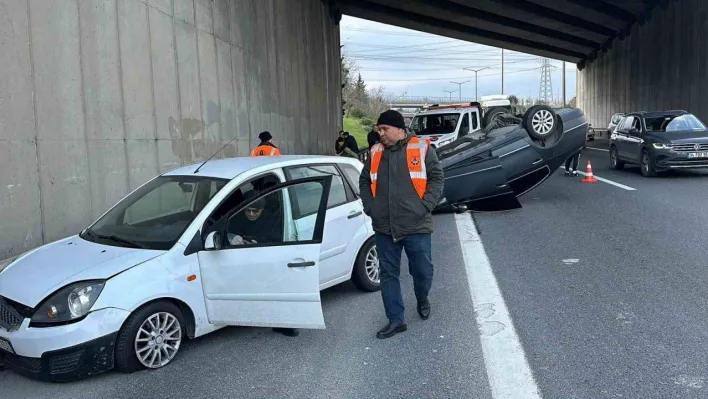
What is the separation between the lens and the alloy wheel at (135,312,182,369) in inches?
162

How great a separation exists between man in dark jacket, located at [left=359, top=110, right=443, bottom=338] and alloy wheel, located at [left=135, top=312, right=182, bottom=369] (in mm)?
1533

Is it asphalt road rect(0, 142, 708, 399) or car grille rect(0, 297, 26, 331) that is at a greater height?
car grille rect(0, 297, 26, 331)

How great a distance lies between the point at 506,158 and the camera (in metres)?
10.3

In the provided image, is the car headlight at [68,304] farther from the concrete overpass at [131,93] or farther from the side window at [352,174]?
the concrete overpass at [131,93]

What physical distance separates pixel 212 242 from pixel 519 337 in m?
2.39

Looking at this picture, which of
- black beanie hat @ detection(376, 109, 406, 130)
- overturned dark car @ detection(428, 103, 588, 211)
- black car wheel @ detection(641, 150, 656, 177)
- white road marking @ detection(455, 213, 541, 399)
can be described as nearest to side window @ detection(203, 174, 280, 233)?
black beanie hat @ detection(376, 109, 406, 130)

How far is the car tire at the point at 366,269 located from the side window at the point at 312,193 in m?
0.53

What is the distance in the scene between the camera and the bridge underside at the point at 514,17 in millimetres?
31078

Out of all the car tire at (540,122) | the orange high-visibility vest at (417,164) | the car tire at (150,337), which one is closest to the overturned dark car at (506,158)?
the car tire at (540,122)

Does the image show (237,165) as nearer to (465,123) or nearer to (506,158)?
(506,158)

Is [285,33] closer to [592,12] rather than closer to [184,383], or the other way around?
[184,383]

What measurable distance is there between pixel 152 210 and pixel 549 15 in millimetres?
34056

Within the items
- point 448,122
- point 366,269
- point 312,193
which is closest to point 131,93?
point 366,269

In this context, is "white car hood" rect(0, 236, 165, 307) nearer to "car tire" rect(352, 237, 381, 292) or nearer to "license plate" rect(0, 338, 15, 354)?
"license plate" rect(0, 338, 15, 354)
